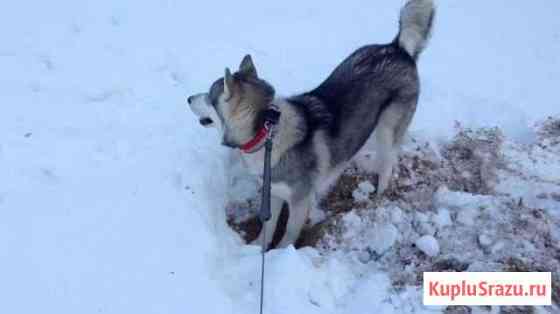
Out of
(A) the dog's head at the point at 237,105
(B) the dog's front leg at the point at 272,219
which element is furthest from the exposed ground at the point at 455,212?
(A) the dog's head at the point at 237,105

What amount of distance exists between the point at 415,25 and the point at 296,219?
1.89 meters

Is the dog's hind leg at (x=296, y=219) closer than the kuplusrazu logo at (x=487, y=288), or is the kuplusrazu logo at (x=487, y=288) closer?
the kuplusrazu logo at (x=487, y=288)

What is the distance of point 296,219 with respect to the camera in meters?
4.09

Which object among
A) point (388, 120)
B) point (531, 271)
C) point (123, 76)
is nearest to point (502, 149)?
point (388, 120)

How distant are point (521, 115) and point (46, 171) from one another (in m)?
4.71

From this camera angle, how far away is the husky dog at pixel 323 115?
142 inches

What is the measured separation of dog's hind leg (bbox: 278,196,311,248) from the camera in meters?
4.04

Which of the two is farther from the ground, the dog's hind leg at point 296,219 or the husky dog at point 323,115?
the husky dog at point 323,115

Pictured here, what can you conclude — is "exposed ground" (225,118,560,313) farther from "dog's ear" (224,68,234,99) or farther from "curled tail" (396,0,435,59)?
"dog's ear" (224,68,234,99)

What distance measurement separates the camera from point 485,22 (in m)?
7.07

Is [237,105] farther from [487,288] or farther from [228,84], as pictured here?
[487,288]

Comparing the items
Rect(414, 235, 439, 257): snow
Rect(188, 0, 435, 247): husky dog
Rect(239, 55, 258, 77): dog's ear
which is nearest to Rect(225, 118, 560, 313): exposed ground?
Rect(414, 235, 439, 257): snow

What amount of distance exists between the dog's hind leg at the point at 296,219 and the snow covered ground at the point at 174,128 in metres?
0.32

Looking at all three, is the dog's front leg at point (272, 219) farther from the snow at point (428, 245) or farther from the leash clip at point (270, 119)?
the snow at point (428, 245)
